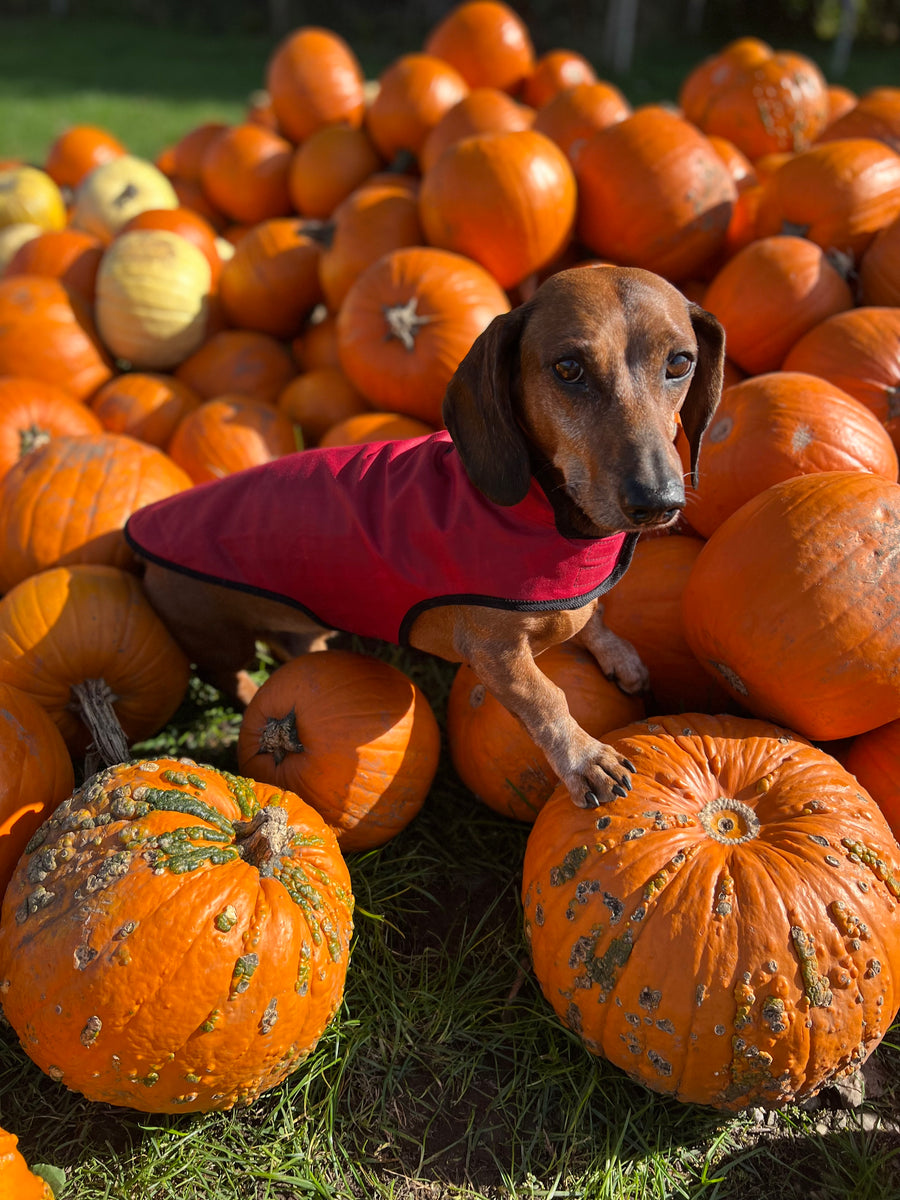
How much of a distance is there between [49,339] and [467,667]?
3.30 meters

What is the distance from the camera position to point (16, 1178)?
188 centimetres

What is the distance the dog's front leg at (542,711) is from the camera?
2623 millimetres

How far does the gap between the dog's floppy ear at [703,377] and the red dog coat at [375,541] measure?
39cm

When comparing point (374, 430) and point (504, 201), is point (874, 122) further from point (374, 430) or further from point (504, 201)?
point (374, 430)

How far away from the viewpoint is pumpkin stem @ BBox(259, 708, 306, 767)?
301 centimetres

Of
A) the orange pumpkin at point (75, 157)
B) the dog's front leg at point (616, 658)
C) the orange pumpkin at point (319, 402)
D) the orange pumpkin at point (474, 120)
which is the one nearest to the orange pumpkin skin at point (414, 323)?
the orange pumpkin at point (319, 402)

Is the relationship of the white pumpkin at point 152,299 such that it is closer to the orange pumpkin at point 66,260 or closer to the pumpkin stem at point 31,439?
the orange pumpkin at point 66,260

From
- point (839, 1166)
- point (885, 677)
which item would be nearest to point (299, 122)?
point (885, 677)

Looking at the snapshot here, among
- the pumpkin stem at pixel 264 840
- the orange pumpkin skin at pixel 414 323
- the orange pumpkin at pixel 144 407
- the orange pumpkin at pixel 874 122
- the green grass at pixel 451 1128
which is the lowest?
the green grass at pixel 451 1128

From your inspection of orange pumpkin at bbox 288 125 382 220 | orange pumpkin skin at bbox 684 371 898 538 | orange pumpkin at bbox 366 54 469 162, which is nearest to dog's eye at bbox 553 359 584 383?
orange pumpkin skin at bbox 684 371 898 538

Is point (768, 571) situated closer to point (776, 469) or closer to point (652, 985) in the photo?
point (776, 469)

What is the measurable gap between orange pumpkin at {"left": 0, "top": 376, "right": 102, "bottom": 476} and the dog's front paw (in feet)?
10.1

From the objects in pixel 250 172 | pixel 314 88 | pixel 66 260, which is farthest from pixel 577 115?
pixel 66 260

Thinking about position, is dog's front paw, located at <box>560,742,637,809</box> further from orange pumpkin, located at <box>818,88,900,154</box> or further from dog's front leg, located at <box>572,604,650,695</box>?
orange pumpkin, located at <box>818,88,900,154</box>
